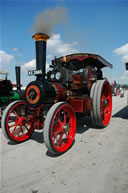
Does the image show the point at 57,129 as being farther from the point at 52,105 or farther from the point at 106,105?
the point at 106,105

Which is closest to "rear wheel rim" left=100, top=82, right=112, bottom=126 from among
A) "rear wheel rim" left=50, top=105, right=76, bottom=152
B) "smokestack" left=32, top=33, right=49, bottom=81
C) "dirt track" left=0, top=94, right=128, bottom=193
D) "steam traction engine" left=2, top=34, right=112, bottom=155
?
"steam traction engine" left=2, top=34, right=112, bottom=155

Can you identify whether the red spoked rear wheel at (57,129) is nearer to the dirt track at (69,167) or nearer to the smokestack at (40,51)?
the dirt track at (69,167)

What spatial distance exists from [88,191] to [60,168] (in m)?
0.61

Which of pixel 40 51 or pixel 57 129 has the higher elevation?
pixel 40 51

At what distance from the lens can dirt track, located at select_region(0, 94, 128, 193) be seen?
1.88m

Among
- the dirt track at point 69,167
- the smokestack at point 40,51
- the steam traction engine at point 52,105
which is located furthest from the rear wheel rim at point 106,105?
the smokestack at point 40,51

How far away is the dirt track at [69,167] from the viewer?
74.0 inches

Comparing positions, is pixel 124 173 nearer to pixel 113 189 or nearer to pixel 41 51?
pixel 113 189

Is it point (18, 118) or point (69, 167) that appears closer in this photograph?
point (69, 167)

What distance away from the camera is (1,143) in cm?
343

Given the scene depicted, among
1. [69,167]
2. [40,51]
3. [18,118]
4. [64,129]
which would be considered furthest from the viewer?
[18,118]

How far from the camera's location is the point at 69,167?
2.32m

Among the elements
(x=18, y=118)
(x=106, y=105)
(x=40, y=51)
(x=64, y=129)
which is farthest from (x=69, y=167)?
(x=106, y=105)

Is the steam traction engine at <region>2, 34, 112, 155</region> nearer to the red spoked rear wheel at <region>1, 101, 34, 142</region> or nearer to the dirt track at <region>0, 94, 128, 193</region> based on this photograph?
the red spoked rear wheel at <region>1, 101, 34, 142</region>
